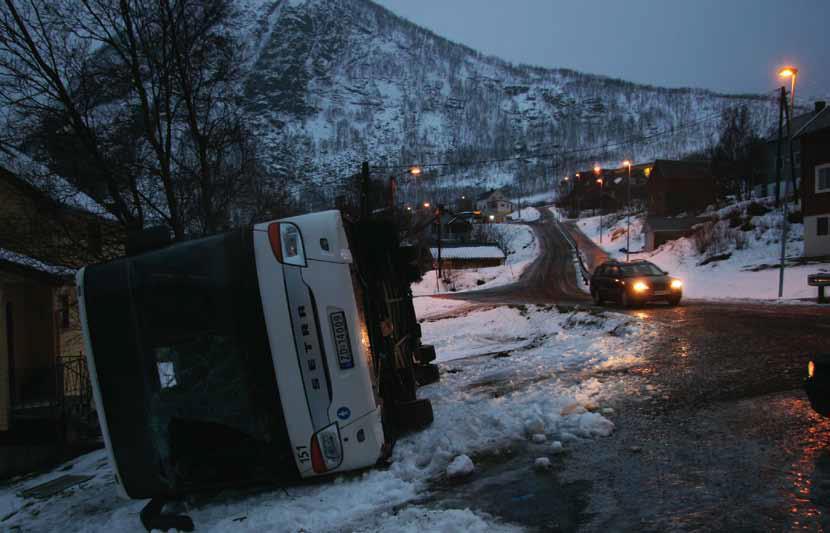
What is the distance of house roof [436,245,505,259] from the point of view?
71.2 metres

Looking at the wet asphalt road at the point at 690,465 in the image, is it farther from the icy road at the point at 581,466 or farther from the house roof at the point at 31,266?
the house roof at the point at 31,266

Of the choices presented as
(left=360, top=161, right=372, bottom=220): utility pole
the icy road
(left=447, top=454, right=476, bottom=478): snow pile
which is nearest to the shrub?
(left=360, top=161, right=372, bottom=220): utility pole

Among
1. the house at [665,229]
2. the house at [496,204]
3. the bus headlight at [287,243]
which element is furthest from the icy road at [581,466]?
the house at [496,204]

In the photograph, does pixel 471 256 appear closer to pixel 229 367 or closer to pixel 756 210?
pixel 756 210

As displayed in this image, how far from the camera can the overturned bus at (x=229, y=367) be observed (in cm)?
407

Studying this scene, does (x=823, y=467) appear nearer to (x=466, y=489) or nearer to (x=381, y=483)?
(x=466, y=489)

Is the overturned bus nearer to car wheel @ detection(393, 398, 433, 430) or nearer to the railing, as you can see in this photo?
car wheel @ detection(393, 398, 433, 430)

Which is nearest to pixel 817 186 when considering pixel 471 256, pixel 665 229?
pixel 665 229

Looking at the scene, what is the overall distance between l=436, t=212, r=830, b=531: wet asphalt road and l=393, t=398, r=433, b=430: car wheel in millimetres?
1033

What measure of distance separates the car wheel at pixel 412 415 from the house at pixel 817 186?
34.6 metres

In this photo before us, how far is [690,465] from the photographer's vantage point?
4.40 metres

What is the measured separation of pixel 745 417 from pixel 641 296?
1195 cm

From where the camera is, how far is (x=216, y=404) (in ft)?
13.5

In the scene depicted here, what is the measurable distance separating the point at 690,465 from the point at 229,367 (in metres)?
3.98
